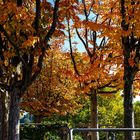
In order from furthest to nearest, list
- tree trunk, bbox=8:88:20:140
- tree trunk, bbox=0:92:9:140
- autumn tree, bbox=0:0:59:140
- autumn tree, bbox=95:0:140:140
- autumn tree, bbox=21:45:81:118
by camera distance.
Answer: autumn tree, bbox=21:45:81:118 < tree trunk, bbox=0:92:9:140 < autumn tree, bbox=95:0:140:140 < tree trunk, bbox=8:88:20:140 < autumn tree, bbox=0:0:59:140

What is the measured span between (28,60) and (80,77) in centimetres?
758

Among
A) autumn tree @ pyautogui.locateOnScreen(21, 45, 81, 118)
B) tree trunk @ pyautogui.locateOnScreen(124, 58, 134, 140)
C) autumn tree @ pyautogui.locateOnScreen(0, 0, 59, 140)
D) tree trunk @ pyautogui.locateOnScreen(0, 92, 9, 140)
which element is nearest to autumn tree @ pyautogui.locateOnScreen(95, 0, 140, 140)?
tree trunk @ pyautogui.locateOnScreen(124, 58, 134, 140)

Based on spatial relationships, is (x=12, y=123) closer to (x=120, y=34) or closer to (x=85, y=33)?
(x=120, y=34)

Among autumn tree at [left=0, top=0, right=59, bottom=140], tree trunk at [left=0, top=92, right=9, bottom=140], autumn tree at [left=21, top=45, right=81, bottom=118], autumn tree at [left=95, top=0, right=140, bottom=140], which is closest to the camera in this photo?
autumn tree at [left=0, top=0, right=59, bottom=140]

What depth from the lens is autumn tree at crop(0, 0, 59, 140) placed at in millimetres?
10344

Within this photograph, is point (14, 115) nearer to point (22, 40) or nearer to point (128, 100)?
point (22, 40)

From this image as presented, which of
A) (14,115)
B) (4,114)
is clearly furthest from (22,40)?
(4,114)

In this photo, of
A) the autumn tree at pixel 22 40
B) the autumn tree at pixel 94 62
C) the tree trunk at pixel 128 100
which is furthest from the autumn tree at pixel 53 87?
the autumn tree at pixel 22 40

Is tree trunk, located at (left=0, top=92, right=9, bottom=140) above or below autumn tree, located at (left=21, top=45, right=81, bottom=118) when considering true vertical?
below

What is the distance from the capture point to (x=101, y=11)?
20812 millimetres

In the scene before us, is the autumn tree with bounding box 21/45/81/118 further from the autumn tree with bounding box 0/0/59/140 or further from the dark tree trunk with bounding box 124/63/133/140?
the autumn tree with bounding box 0/0/59/140

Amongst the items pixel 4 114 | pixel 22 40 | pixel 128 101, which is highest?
pixel 22 40

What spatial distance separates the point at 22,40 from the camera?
10.7m

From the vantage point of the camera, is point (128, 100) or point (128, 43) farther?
point (128, 43)
